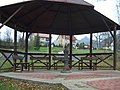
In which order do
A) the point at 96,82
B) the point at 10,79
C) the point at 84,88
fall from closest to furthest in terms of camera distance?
the point at 84,88 → the point at 96,82 → the point at 10,79

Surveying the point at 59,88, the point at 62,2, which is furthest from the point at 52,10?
the point at 59,88

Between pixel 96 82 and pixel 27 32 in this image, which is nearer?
pixel 96 82

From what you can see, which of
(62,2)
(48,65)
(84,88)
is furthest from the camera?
(48,65)

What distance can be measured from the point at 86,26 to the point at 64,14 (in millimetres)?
1635

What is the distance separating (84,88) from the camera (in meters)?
9.06

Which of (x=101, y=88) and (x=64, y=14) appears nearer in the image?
(x=101, y=88)

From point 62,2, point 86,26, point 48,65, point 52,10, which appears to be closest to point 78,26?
point 86,26

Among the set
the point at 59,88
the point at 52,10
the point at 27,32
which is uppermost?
the point at 52,10

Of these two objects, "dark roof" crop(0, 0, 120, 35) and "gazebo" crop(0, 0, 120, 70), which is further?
"dark roof" crop(0, 0, 120, 35)

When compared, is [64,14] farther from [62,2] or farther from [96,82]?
[96,82]

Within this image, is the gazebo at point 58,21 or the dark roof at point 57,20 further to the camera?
the dark roof at point 57,20

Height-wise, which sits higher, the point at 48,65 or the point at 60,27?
the point at 60,27

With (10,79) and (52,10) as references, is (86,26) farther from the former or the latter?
(10,79)

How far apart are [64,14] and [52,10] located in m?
0.86
